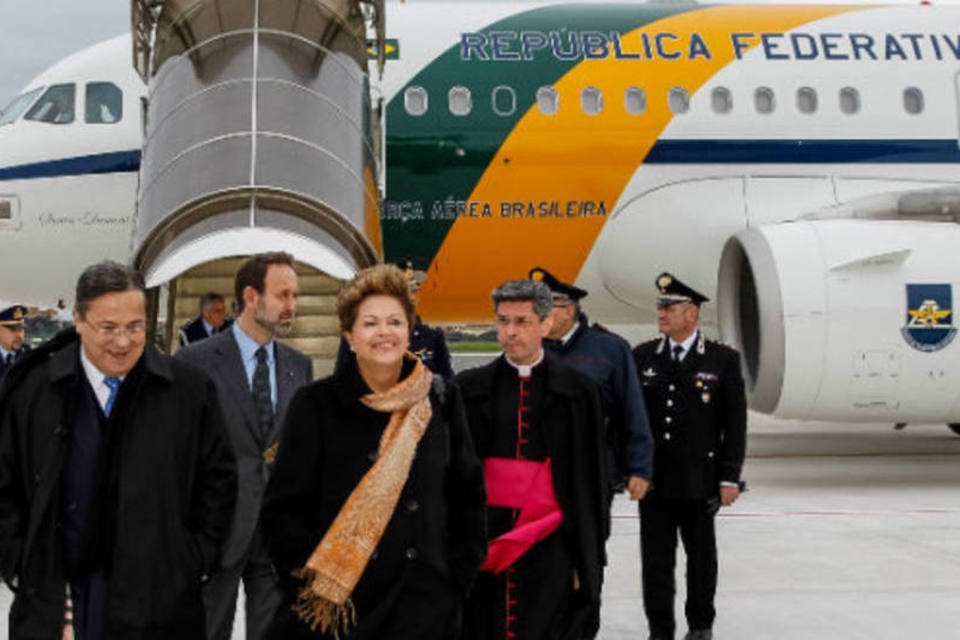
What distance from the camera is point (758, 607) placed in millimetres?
6402

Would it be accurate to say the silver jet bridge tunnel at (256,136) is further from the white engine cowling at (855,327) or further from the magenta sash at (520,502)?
the white engine cowling at (855,327)

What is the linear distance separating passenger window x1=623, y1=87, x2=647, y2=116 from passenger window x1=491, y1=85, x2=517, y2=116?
99 cm

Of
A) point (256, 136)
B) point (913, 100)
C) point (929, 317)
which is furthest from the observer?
point (913, 100)

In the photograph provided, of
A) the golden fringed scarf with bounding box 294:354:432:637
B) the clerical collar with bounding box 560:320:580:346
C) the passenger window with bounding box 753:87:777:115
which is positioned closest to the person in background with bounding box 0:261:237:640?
the golden fringed scarf with bounding box 294:354:432:637

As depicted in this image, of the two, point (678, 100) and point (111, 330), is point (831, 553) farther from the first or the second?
point (111, 330)

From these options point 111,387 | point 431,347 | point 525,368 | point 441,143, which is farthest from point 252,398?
point 441,143

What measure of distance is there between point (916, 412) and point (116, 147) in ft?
22.7

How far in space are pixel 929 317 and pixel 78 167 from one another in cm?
703

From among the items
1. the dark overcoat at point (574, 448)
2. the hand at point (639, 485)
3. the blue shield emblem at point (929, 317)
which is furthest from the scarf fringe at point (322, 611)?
the blue shield emblem at point (929, 317)

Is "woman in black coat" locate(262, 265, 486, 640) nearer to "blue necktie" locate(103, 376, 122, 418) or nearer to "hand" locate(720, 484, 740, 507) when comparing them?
"blue necktie" locate(103, 376, 122, 418)

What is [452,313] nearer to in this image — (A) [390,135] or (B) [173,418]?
(A) [390,135]

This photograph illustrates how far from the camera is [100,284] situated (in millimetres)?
3348

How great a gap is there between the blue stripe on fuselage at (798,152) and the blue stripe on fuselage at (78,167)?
14.6ft

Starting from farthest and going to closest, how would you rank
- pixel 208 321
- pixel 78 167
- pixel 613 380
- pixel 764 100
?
pixel 764 100 < pixel 78 167 < pixel 208 321 < pixel 613 380
